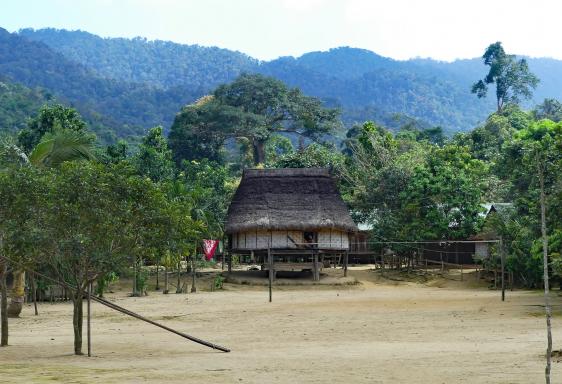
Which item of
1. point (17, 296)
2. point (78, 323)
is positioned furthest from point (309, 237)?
point (78, 323)

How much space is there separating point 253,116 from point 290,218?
35598 millimetres

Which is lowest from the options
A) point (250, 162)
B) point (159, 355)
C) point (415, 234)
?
point (159, 355)

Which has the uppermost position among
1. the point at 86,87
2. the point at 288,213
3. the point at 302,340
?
the point at 86,87

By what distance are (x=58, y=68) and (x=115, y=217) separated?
168133mm

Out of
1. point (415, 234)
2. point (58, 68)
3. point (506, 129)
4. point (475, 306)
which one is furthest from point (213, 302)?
point (58, 68)

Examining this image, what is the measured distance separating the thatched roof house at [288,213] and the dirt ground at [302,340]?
345 inches

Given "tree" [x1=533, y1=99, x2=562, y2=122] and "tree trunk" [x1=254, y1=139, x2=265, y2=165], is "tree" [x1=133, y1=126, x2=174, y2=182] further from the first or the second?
"tree" [x1=533, y1=99, x2=562, y2=122]

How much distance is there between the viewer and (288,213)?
2083 inches

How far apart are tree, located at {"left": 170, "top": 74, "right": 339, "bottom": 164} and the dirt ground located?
139 ft

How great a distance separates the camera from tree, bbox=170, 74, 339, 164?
84.3 meters

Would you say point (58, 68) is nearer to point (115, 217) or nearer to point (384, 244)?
point (384, 244)

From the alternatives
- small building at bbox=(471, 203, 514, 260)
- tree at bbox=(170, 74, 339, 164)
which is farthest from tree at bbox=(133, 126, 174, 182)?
tree at bbox=(170, 74, 339, 164)

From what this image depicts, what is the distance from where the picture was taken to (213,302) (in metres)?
39.8

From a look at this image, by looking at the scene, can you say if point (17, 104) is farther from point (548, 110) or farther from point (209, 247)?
point (209, 247)
